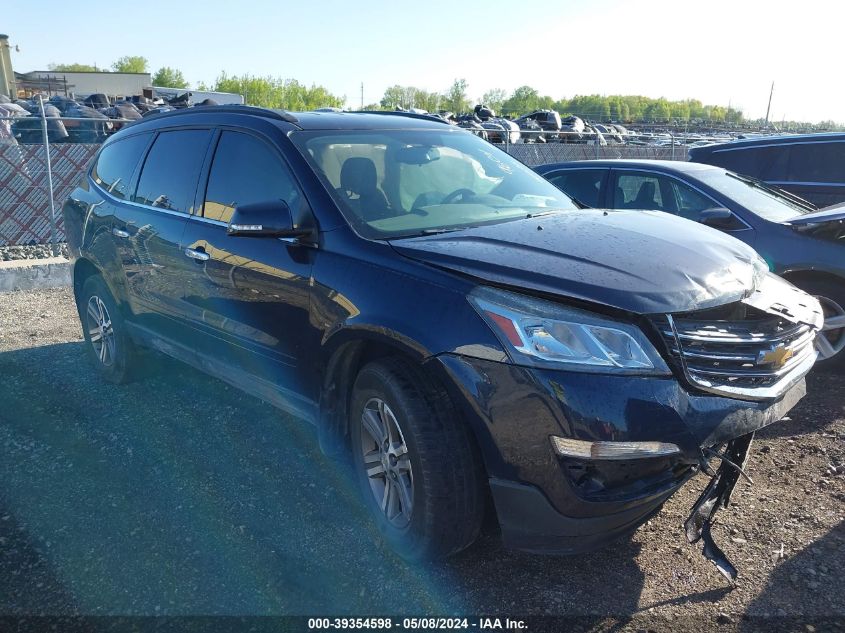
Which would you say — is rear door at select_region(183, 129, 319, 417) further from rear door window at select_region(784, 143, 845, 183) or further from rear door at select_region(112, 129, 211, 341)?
rear door window at select_region(784, 143, 845, 183)

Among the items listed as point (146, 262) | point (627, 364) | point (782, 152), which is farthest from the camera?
point (782, 152)

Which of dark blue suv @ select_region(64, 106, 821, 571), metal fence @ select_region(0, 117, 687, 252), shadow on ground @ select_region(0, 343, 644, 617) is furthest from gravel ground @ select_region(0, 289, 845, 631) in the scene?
metal fence @ select_region(0, 117, 687, 252)

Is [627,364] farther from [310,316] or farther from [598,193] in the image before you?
[598,193]

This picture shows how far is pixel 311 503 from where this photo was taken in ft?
11.5

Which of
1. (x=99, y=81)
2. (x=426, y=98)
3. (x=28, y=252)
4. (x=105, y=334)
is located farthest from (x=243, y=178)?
(x=426, y=98)

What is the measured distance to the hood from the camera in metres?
2.53

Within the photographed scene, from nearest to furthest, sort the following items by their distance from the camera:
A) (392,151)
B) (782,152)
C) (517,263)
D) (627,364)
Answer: (627,364), (517,263), (392,151), (782,152)

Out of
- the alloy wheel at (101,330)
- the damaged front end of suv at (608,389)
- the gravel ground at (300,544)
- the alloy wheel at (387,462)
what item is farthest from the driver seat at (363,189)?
the alloy wheel at (101,330)

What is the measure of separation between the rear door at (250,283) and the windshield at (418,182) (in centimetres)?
25

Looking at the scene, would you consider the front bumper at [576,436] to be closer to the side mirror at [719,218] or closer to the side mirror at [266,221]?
the side mirror at [266,221]

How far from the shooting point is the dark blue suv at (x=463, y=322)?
7.95 ft

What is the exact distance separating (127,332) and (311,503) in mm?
2301

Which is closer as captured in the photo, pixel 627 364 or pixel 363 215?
pixel 627 364

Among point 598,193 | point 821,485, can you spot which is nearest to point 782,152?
point 598,193
